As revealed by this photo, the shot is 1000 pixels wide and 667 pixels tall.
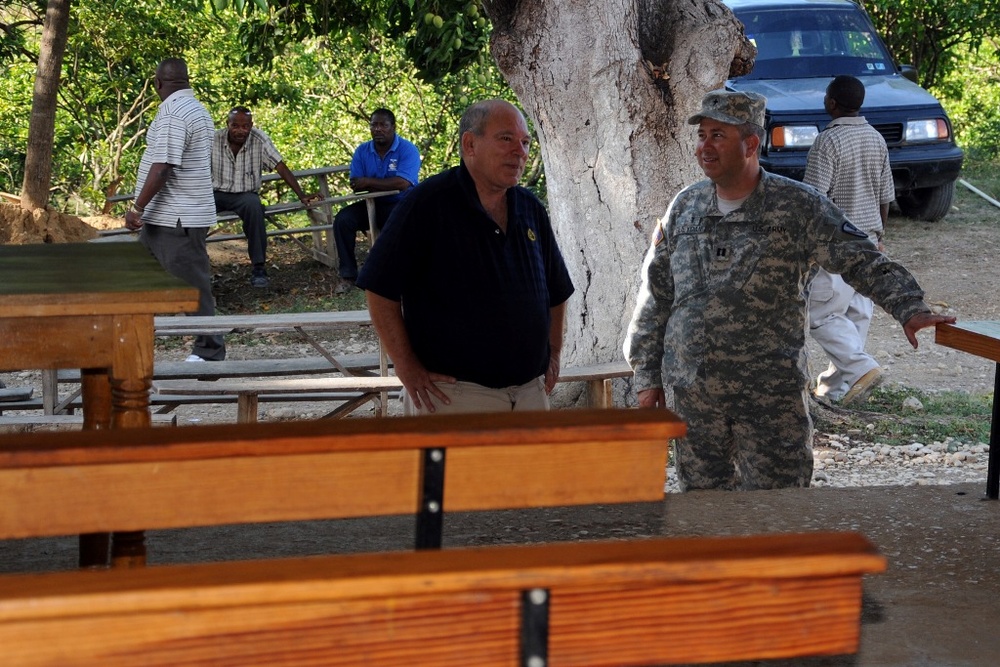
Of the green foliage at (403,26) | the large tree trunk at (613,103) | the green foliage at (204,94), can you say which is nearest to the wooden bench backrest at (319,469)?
the large tree trunk at (613,103)

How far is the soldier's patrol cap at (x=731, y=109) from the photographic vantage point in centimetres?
420

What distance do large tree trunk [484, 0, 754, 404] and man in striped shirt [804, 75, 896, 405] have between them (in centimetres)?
115

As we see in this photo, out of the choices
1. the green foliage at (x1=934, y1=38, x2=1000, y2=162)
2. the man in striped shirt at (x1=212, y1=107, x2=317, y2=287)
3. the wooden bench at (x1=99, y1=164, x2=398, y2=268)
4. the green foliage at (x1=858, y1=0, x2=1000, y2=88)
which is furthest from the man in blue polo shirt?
the green foliage at (x1=934, y1=38, x2=1000, y2=162)

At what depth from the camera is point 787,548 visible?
1884 mm

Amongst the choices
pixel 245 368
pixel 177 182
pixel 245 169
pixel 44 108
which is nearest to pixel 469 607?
pixel 245 368

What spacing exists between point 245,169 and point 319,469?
368 inches

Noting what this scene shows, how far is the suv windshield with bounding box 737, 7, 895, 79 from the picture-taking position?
39.2 ft

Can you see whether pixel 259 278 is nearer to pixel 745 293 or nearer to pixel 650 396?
pixel 650 396

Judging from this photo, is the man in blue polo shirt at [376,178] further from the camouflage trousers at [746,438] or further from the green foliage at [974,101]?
the green foliage at [974,101]

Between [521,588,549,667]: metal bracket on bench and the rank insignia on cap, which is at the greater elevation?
the rank insignia on cap

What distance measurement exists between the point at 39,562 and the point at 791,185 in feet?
8.68

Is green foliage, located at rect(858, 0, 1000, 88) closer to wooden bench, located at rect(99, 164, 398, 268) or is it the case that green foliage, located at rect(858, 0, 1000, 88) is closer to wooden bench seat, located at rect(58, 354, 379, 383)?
wooden bench, located at rect(99, 164, 398, 268)

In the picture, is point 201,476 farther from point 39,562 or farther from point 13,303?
point 39,562

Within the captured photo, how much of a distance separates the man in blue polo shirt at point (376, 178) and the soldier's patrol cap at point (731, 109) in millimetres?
7524
